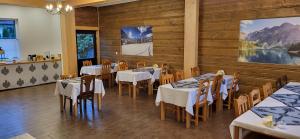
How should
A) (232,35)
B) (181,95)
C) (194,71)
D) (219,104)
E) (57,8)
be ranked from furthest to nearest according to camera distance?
(57,8), (194,71), (232,35), (219,104), (181,95)

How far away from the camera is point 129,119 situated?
451 centimetres

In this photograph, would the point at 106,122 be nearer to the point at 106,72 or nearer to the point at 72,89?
the point at 72,89

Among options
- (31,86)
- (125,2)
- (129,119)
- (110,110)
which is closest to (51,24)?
(31,86)

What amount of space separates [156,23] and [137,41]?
1.06m

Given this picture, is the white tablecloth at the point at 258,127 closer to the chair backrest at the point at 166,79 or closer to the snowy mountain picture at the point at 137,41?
the chair backrest at the point at 166,79

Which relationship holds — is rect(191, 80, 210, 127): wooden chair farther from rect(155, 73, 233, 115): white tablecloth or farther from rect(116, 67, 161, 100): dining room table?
rect(116, 67, 161, 100): dining room table

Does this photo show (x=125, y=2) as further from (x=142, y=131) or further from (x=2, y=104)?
(x=142, y=131)

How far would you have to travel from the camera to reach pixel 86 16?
8.88 meters

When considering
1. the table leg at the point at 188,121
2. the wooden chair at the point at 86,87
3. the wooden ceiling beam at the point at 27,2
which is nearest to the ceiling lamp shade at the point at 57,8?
the wooden ceiling beam at the point at 27,2

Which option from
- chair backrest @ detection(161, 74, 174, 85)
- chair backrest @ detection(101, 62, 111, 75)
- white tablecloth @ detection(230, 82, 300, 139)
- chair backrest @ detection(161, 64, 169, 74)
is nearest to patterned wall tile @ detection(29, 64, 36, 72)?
chair backrest @ detection(101, 62, 111, 75)

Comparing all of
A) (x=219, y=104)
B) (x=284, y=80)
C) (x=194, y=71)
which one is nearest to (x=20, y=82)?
(x=194, y=71)

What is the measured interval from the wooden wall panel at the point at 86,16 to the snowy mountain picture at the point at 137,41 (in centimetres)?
151

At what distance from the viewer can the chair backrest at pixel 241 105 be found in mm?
2633

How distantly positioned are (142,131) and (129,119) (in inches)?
26.2
